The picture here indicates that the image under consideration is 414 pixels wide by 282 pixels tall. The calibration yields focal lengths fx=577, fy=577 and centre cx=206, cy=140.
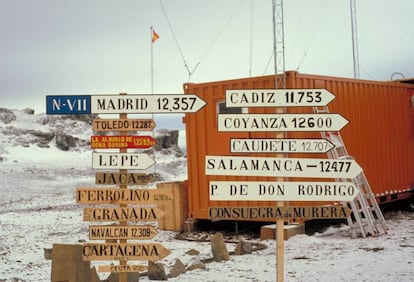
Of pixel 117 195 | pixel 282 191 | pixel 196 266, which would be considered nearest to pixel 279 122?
pixel 282 191

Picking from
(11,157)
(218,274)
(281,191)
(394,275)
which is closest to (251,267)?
(218,274)

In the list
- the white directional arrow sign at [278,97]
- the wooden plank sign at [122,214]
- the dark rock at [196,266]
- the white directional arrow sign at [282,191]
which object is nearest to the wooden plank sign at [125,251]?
the wooden plank sign at [122,214]

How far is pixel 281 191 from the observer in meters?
5.99

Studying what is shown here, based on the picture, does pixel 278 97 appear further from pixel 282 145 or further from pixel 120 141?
pixel 120 141

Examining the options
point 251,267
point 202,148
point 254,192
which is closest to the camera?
point 254,192

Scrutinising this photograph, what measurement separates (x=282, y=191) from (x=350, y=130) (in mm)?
7487

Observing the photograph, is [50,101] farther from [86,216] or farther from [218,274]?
[218,274]

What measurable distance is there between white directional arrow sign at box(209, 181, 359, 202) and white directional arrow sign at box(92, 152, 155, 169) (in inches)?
30.7

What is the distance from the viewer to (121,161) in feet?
20.3

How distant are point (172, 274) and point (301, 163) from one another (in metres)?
3.10

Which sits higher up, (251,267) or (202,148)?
(202,148)

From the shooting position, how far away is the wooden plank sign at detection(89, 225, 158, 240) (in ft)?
20.0

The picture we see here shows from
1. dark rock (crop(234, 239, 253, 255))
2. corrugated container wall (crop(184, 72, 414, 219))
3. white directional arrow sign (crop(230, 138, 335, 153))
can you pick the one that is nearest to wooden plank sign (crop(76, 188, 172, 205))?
white directional arrow sign (crop(230, 138, 335, 153))

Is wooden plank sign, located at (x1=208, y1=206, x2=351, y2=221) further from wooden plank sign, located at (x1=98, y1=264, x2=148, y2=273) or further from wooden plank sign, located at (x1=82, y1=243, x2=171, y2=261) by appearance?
wooden plank sign, located at (x1=98, y1=264, x2=148, y2=273)
